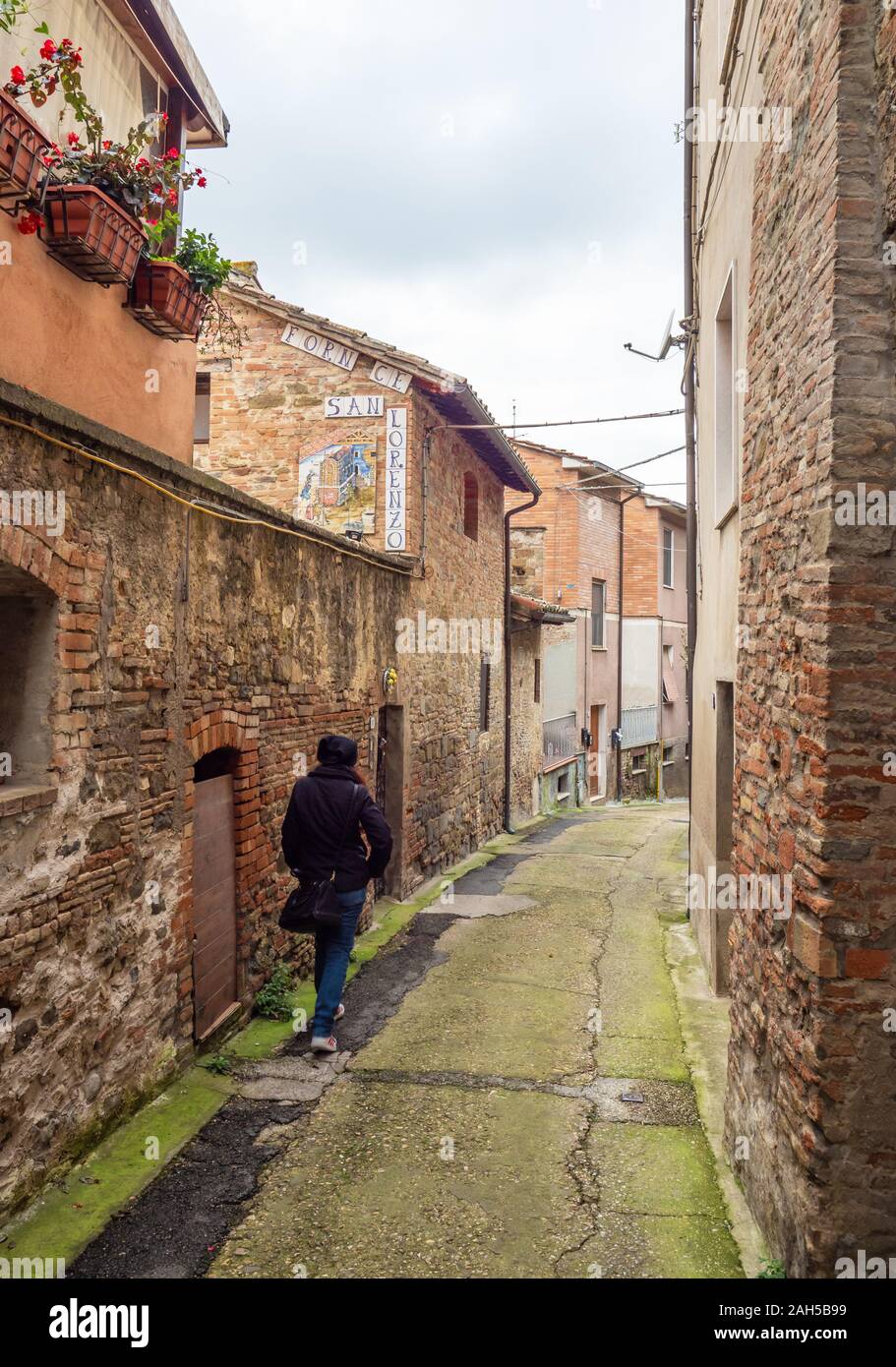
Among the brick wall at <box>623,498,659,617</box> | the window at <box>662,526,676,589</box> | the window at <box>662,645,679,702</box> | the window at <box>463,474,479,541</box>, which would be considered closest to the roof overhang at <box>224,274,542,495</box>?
the window at <box>463,474,479,541</box>

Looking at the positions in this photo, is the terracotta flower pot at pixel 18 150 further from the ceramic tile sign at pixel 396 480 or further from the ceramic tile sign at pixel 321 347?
the ceramic tile sign at pixel 321 347

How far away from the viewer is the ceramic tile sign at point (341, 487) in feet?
33.3

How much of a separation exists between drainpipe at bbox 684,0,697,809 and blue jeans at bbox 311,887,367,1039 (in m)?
4.49

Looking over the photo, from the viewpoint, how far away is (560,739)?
21.2 meters

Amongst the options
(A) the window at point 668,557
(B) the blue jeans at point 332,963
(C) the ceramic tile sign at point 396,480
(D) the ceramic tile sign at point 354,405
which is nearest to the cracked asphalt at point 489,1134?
(B) the blue jeans at point 332,963

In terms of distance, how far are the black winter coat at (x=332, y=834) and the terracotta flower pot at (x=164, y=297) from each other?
273 centimetres

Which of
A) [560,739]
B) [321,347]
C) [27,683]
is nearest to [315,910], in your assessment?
[27,683]

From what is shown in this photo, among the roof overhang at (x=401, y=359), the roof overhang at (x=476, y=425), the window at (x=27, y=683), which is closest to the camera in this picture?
the window at (x=27, y=683)

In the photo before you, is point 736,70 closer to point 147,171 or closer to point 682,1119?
point 147,171

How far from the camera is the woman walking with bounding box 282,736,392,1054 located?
5.56 meters

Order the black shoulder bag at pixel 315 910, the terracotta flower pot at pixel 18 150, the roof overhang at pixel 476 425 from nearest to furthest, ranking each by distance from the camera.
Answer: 1. the terracotta flower pot at pixel 18 150
2. the black shoulder bag at pixel 315 910
3. the roof overhang at pixel 476 425

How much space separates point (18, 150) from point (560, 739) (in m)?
18.0

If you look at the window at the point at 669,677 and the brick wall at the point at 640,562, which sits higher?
the brick wall at the point at 640,562

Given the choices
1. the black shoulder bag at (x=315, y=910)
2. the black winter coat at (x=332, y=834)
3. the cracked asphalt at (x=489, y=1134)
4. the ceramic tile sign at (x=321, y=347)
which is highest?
the ceramic tile sign at (x=321, y=347)
